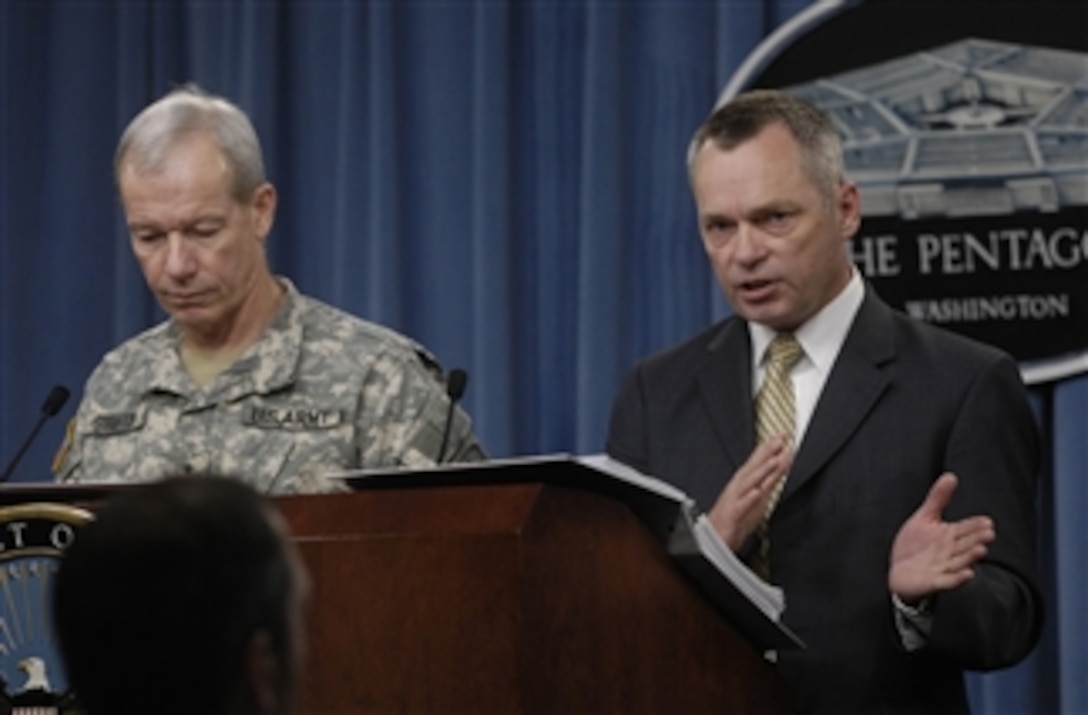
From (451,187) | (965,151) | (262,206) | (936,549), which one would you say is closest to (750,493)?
(936,549)

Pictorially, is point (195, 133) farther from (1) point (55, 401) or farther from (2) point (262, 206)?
(1) point (55, 401)

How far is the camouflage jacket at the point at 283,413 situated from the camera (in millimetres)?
3127

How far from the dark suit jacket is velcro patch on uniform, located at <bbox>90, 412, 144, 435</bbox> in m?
0.89

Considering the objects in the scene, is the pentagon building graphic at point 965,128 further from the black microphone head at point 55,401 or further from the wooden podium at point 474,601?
the wooden podium at point 474,601

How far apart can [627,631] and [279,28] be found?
3073mm

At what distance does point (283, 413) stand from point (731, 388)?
71 centimetres

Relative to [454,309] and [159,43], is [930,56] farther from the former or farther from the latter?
[159,43]

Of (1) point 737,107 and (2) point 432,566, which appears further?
(1) point 737,107

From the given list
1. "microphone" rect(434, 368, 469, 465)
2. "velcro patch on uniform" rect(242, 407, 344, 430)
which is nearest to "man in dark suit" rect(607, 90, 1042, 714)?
"microphone" rect(434, 368, 469, 465)

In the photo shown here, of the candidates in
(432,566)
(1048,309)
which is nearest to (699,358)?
(432,566)

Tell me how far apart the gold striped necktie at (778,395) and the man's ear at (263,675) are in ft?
5.74

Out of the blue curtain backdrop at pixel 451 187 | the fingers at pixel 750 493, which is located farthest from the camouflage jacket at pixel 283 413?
the blue curtain backdrop at pixel 451 187

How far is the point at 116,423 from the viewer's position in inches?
129

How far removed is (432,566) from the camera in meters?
2.21
